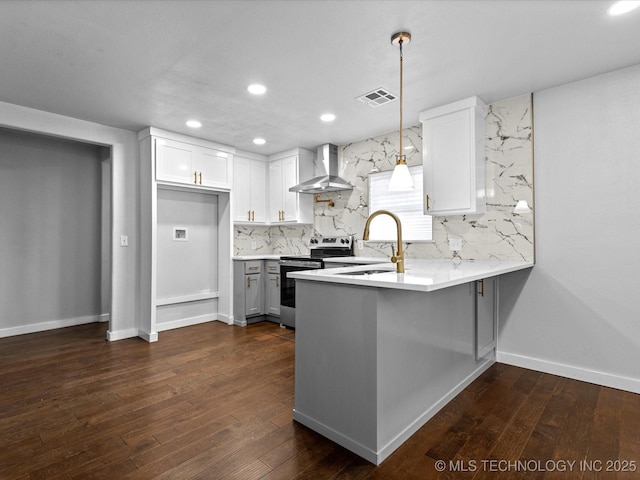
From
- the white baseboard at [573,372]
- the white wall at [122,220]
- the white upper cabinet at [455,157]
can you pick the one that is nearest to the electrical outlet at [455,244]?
the white upper cabinet at [455,157]

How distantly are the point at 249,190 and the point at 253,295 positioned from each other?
159 centimetres

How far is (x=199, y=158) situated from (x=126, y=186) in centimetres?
94

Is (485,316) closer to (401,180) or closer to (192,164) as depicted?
(401,180)

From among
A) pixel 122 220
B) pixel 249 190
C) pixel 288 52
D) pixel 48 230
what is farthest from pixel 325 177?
pixel 48 230

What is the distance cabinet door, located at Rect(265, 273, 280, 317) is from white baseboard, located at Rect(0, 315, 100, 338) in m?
2.49

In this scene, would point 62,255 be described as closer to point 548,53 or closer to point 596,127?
point 548,53

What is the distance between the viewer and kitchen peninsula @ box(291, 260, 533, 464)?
180cm

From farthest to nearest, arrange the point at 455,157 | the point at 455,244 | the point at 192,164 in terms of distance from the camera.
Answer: the point at 192,164 < the point at 455,244 < the point at 455,157

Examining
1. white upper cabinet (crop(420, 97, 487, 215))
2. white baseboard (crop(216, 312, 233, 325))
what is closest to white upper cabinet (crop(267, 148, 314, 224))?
white baseboard (crop(216, 312, 233, 325))

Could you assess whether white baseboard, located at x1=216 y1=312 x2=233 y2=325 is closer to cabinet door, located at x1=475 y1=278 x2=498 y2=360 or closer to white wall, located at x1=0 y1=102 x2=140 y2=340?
white wall, located at x1=0 y1=102 x2=140 y2=340

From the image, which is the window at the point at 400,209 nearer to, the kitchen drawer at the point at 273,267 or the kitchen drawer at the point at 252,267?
the kitchen drawer at the point at 273,267

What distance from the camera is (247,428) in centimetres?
212

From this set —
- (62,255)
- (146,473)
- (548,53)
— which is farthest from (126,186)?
(548,53)

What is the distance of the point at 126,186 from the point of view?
420 centimetres
